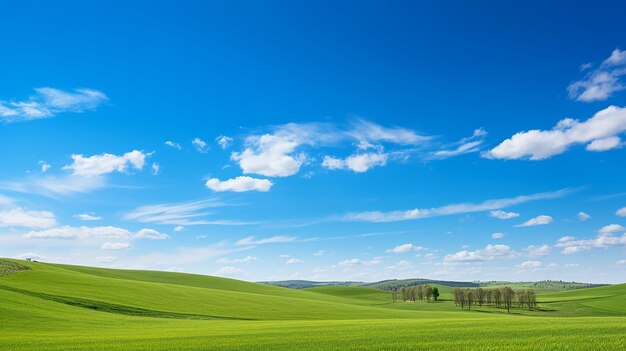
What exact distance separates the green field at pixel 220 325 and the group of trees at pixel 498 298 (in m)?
12.0

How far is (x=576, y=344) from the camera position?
2025 cm

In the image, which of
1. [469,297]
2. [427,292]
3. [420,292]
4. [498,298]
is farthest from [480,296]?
[420,292]

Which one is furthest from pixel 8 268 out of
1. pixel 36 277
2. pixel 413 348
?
pixel 413 348

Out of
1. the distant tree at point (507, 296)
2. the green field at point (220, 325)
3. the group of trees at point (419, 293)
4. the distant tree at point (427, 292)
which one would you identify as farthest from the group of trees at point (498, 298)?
the group of trees at point (419, 293)

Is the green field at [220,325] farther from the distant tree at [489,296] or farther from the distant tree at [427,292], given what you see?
the distant tree at [427,292]

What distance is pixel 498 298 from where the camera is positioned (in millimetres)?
107625

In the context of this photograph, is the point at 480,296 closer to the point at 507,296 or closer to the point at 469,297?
the point at 469,297

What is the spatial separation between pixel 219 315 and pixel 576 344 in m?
41.5

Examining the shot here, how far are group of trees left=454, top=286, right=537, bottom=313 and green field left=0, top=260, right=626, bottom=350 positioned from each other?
12.0 m

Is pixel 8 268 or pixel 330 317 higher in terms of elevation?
pixel 8 268

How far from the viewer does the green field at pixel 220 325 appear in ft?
77.6

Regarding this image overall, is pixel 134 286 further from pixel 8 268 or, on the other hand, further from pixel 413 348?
pixel 413 348

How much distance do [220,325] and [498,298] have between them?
85098 mm

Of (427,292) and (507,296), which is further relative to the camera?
(427,292)
